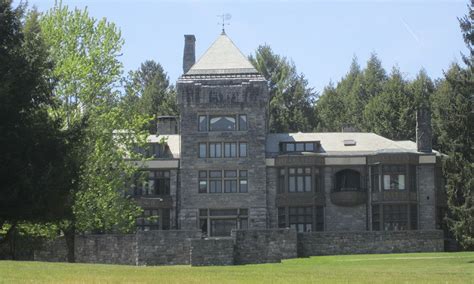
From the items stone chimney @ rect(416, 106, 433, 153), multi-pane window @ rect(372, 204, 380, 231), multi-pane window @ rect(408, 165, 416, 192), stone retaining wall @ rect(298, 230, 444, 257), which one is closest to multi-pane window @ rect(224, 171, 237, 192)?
multi-pane window @ rect(372, 204, 380, 231)

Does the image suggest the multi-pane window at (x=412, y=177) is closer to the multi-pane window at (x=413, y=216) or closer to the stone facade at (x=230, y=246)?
the multi-pane window at (x=413, y=216)

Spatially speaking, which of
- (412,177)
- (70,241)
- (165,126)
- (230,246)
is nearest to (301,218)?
(412,177)

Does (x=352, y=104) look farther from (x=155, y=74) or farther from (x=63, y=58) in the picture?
(x=63, y=58)

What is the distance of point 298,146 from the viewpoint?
54.8 m

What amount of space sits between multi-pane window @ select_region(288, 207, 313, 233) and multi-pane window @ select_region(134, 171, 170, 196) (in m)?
8.11

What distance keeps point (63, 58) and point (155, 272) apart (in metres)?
19.3

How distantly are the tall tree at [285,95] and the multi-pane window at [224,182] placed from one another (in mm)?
23120

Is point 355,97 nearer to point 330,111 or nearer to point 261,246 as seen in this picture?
point 330,111

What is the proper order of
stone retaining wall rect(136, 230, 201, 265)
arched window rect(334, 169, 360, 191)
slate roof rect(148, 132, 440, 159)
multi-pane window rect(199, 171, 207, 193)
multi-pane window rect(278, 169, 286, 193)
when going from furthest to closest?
1. arched window rect(334, 169, 360, 191)
2. slate roof rect(148, 132, 440, 159)
3. multi-pane window rect(199, 171, 207, 193)
4. multi-pane window rect(278, 169, 286, 193)
5. stone retaining wall rect(136, 230, 201, 265)

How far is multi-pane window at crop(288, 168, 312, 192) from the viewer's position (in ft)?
176

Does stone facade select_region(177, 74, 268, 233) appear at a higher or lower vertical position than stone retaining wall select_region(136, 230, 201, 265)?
higher

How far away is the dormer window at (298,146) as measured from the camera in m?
54.6

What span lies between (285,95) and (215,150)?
2924cm

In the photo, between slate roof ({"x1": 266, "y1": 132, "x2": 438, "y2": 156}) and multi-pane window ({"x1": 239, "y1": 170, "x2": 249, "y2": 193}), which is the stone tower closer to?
multi-pane window ({"x1": 239, "y1": 170, "x2": 249, "y2": 193})
